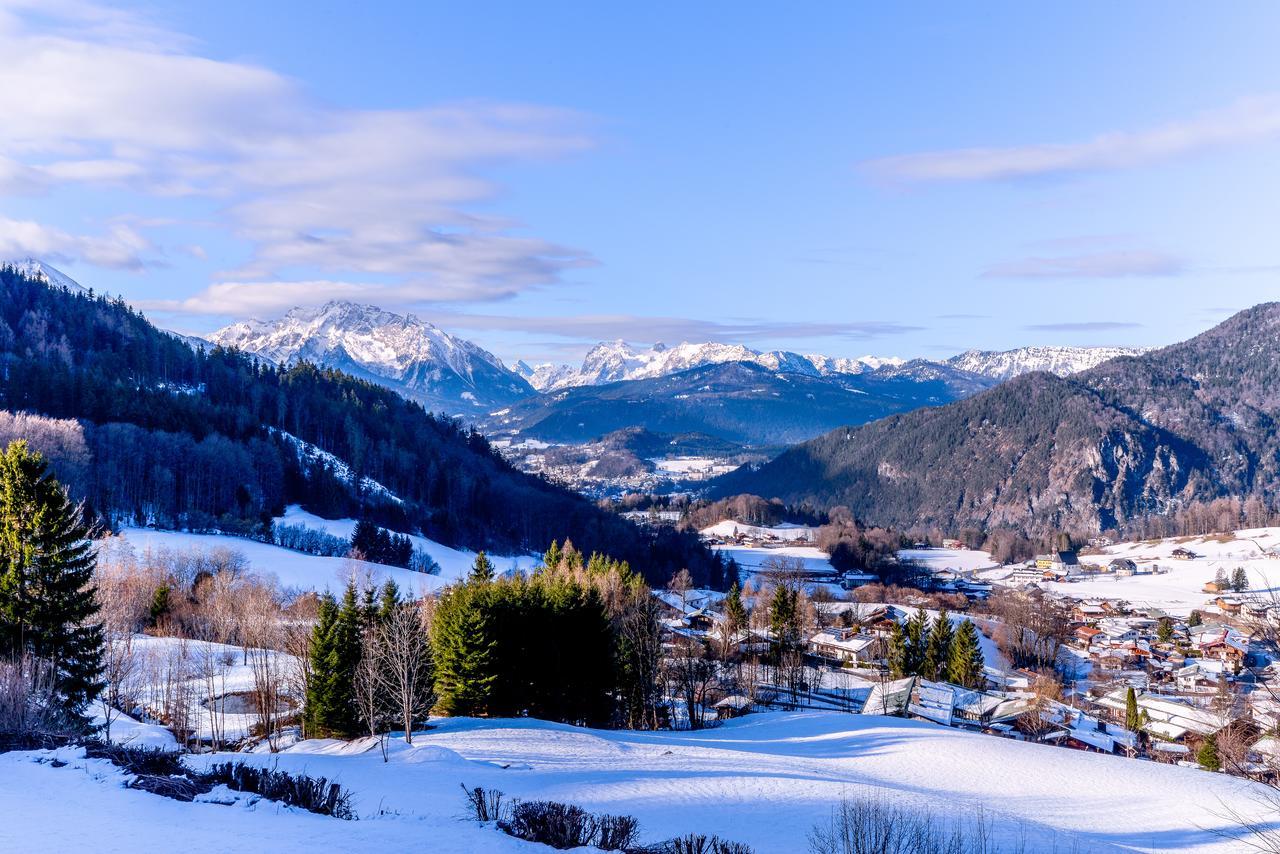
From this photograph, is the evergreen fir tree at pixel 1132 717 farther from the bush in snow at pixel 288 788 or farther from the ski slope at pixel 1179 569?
the ski slope at pixel 1179 569

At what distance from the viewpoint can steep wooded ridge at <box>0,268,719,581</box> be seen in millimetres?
103438

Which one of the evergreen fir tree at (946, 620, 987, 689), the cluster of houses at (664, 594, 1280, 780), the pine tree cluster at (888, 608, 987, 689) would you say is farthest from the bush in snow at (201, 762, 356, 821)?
the evergreen fir tree at (946, 620, 987, 689)

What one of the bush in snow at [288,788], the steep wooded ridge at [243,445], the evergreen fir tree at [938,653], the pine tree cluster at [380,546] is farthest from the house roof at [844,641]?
the bush in snow at [288,788]

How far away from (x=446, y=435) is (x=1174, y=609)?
137 meters

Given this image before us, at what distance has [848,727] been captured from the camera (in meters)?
44.7

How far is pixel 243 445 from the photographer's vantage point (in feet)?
398

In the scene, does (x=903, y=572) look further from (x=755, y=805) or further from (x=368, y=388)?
(x=755, y=805)

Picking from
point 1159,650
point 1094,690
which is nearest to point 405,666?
point 1094,690

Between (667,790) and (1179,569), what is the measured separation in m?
161

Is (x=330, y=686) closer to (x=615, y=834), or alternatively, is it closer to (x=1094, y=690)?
(x=615, y=834)

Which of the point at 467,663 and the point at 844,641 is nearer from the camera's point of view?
the point at 467,663

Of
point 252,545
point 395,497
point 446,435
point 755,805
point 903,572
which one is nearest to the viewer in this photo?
point 755,805

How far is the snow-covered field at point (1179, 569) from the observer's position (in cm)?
Result: 12344

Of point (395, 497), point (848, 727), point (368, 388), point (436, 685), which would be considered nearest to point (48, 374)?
point (395, 497)
